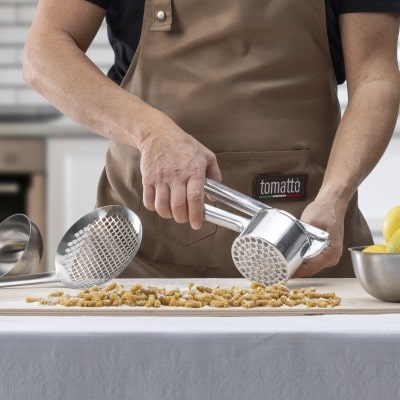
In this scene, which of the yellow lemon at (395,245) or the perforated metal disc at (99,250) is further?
the perforated metal disc at (99,250)

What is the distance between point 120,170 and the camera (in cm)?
152

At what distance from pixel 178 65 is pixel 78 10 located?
0.19m

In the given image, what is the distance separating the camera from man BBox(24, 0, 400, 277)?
142 centimetres

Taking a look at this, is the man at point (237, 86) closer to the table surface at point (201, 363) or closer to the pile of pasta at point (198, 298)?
the pile of pasta at point (198, 298)

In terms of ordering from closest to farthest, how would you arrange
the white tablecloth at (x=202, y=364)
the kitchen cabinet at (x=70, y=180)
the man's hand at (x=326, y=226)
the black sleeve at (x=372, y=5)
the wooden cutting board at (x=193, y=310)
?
the white tablecloth at (x=202, y=364)
the wooden cutting board at (x=193, y=310)
the man's hand at (x=326, y=226)
the black sleeve at (x=372, y=5)
the kitchen cabinet at (x=70, y=180)

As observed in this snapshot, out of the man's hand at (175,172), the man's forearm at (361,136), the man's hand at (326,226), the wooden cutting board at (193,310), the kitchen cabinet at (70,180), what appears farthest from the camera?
the kitchen cabinet at (70,180)

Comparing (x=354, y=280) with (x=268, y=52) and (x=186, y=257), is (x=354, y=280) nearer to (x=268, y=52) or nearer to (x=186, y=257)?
(x=186, y=257)

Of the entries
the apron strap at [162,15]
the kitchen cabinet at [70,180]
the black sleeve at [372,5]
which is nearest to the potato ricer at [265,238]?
the apron strap at [162,15]

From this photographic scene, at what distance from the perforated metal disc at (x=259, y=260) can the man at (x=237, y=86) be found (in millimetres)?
273

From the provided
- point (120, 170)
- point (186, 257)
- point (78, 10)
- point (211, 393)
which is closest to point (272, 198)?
point (186, 257)

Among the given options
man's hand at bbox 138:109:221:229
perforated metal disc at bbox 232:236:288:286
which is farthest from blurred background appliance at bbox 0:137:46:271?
perforated metal disc at bbox 232:236:288:286

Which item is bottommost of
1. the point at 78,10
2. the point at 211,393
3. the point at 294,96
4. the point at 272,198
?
the point at 211,393

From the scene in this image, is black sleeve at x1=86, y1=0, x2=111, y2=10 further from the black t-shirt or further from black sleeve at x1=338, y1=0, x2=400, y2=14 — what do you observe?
black sleeve at x1=338, y1=0, x2=400, y2=14

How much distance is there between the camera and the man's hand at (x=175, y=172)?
1.14m
